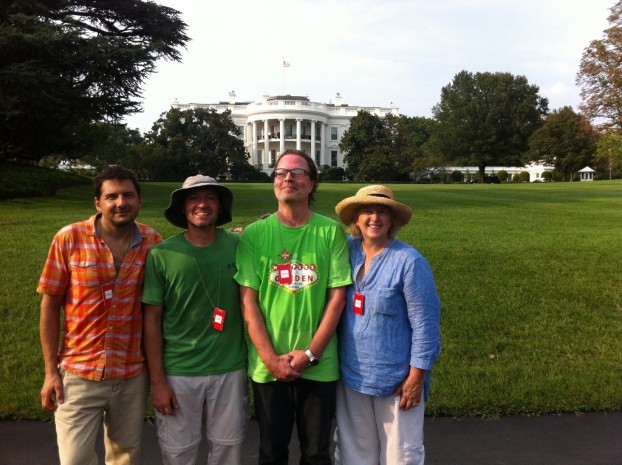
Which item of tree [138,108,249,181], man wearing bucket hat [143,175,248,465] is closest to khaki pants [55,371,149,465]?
man wearing bucket hat [143,175,248,465]

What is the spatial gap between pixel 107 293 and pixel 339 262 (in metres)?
1.14

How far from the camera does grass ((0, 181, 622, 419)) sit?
4039mm

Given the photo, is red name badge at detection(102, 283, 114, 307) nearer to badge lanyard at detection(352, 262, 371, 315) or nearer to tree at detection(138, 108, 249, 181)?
badge lanyard at detection(352, 262, 371, 315)

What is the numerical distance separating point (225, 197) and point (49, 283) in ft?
3.09

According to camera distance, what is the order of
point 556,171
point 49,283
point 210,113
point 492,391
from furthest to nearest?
point 556,171 < point 210,113 < point 492,391 < point 49,283

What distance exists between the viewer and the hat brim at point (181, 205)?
8.54ft

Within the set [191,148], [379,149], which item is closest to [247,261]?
[191,148]

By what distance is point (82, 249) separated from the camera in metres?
2.46

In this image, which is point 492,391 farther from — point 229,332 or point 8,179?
point 8,179

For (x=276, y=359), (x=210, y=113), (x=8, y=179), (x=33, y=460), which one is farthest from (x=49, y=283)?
(x=210, y=113)

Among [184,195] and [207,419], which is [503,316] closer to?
[207,419]

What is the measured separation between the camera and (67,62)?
49.9 feet

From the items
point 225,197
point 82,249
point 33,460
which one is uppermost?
point 225,197

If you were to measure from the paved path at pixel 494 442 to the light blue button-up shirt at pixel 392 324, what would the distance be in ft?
3.46
